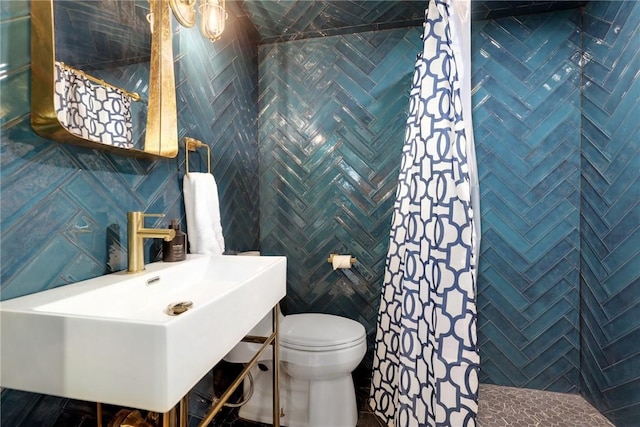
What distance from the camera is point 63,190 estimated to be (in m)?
0.87

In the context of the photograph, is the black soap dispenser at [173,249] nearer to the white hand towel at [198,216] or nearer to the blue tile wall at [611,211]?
the white hand towel at [198,216]

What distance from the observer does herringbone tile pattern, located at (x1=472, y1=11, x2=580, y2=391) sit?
6.26 ft

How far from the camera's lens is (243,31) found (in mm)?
2047

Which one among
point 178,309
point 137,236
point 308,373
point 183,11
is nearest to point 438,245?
point 308,373

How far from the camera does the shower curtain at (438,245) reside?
1236 mm

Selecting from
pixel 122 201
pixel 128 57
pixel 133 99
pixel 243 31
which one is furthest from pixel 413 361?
pixel 243 31

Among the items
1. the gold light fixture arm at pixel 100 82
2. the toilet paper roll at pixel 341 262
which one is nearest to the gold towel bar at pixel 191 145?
the gold light fixture arm at pixel 100 82

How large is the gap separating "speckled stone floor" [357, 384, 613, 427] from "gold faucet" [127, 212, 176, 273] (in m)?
1.46

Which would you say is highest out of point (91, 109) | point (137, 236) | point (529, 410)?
point (91, 109)

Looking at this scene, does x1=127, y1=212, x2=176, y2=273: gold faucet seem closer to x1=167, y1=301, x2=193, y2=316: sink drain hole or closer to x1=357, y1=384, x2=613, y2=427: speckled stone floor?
x1=167, y1=301, x2=193, y2=316: sink drain hole

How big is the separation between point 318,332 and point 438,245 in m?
0.78

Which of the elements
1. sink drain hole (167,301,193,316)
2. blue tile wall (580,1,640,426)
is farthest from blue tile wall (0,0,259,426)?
blue tile wall (580,1,640,426)

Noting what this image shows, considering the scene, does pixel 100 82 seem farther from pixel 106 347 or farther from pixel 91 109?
pixel 106 347

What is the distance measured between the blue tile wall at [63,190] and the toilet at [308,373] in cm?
80
